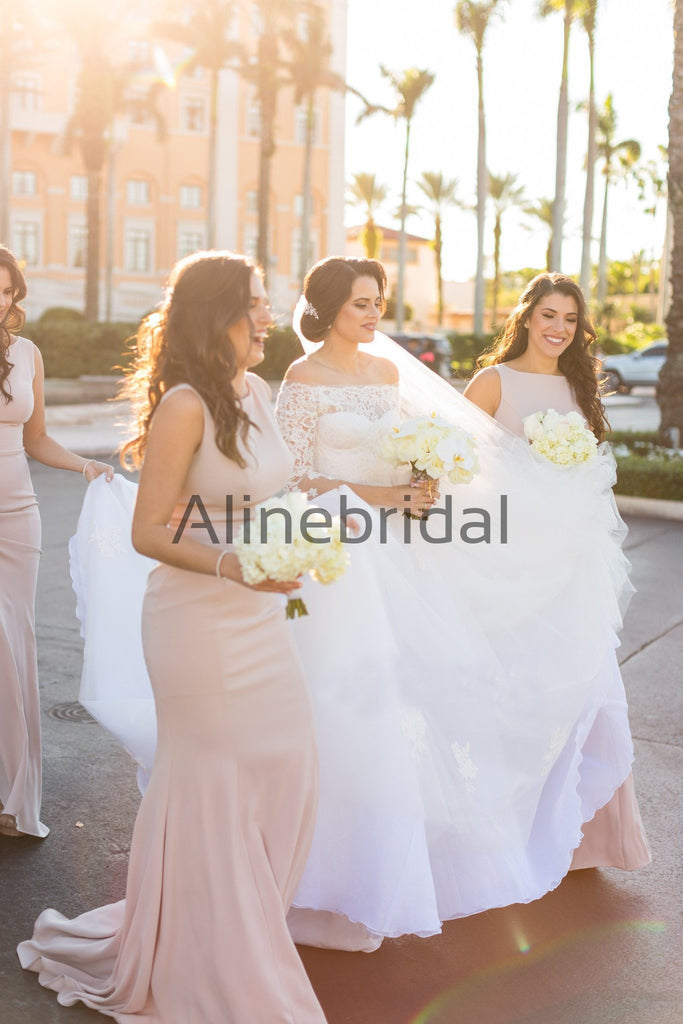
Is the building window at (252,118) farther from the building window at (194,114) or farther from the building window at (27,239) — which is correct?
the building window at (27,239)

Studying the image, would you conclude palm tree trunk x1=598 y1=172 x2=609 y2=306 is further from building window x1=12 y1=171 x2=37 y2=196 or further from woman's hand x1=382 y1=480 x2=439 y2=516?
woman's hand x1=382 y1=480 x2=439 y2=516

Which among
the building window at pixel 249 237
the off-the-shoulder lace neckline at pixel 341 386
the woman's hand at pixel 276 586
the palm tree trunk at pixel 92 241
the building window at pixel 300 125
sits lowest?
the woman's hand at pixel 276 586

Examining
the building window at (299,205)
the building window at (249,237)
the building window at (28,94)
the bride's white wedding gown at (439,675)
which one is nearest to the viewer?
the bride's white wedding gown at (439,675)

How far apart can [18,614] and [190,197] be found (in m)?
51.5

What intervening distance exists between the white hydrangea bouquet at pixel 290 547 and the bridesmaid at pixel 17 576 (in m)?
1.95

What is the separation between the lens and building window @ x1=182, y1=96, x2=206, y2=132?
5328 cm

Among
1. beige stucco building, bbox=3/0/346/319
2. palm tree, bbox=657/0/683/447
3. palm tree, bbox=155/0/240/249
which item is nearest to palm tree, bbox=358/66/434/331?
beige stucco building, bbox=3/0/346/319

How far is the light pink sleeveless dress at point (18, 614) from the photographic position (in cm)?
487

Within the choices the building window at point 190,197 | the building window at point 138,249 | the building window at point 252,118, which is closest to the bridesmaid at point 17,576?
the building window at point 138,249

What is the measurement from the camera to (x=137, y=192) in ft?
175

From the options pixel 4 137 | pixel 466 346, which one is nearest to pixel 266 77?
pixel 4 137

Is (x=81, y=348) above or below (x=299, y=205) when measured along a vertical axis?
below

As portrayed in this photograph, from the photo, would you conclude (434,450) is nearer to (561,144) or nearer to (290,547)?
(290,547)

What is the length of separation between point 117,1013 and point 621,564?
252cm
